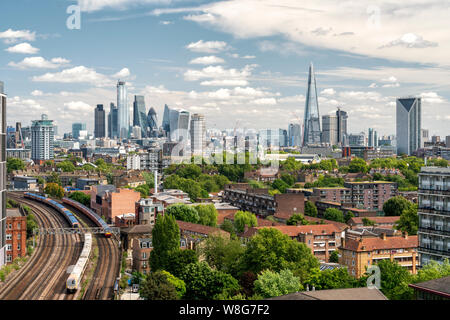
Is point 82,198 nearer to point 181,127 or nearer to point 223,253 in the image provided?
point 223,253

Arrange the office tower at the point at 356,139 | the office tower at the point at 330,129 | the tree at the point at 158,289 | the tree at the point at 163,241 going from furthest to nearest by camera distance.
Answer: the office tower at the point at 356,139 → the office tower at the point at 330,129 → the tree at the point at 163,241 → the tree at the point at 158,289

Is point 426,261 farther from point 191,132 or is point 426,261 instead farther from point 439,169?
point 191,132

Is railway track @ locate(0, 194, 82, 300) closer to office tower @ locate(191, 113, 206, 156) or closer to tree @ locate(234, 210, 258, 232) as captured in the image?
tree @ locate(234, 210, 258, 232)

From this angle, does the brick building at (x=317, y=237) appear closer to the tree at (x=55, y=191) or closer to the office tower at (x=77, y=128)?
the tree at (x=55, y=191)

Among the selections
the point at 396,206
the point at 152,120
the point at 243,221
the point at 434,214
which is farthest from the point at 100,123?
the point at 434,214

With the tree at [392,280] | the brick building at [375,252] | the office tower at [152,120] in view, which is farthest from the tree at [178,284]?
the office tower at [152,120]

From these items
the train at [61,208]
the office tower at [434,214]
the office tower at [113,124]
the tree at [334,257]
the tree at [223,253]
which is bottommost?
the tree at [334,257]
